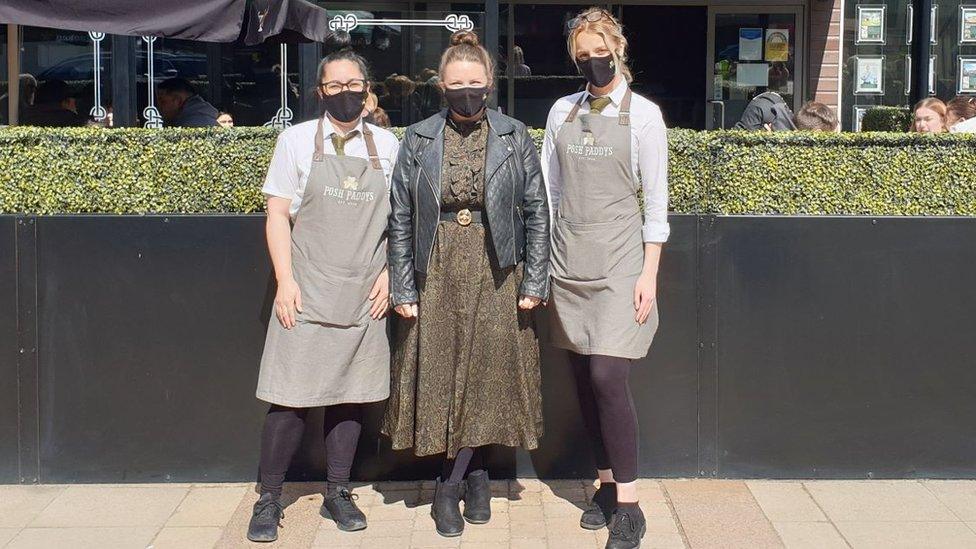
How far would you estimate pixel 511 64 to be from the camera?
11898 millimetres

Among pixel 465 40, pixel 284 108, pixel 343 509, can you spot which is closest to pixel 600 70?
pixel 465 40

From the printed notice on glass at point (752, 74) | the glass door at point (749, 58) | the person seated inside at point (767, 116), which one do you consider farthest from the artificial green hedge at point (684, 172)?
the printed notice on glass at point (752, 74)

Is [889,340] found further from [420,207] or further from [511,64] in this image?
[511,64]

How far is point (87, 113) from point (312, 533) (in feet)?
19.4

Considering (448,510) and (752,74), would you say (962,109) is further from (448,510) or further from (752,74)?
(448,510)

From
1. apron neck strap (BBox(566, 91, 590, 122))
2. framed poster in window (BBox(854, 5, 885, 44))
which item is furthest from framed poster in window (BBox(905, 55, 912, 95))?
apron neck strap (BBox(566, 91, 590, 122))

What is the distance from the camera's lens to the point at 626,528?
4.63m

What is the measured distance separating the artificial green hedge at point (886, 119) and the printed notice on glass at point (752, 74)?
1.12m

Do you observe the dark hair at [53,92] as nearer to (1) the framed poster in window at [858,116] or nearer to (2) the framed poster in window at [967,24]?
(1) the framed poster in window at [858,116]

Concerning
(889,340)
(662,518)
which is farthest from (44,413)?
(889,340)

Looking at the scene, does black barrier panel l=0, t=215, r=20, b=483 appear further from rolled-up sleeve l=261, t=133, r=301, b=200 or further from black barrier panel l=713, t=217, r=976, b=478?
black barrier panel l=713, t=217, r=976, b=478

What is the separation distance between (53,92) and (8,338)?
5170 millimetres

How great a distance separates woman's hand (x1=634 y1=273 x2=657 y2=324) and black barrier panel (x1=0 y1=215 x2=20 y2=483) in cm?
262

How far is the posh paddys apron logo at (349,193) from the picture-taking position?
15.0 ft
